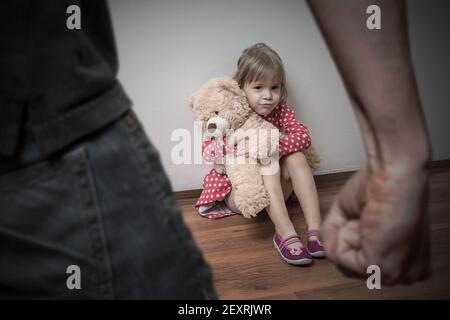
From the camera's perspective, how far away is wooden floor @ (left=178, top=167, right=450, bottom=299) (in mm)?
896

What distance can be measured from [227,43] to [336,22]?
1.23m

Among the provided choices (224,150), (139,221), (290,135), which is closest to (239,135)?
(224,150)

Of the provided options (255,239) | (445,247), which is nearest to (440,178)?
(445,247)

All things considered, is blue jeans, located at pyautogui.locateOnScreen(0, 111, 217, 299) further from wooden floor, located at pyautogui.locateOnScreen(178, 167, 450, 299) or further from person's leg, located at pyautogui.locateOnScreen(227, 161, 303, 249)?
person's leg, located at pyautogui.locateOnScreen(227, 161, 303, 249)

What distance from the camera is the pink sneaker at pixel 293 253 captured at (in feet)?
3.37

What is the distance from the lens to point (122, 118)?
276 mm

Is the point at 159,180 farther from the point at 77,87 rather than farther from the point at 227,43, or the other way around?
the point at 227,43

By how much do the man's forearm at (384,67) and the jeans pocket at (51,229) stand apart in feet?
0.66

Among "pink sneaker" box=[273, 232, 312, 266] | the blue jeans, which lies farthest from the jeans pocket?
"pink sneaker" box=[273, 232, 312, 266]

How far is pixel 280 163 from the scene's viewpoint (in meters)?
1.29

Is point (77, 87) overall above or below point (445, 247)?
above

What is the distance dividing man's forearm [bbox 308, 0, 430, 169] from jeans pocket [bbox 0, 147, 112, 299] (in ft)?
0.66

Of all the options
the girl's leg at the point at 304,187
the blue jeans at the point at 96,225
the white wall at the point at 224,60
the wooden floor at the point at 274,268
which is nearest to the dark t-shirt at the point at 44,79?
the blue jeans at the point at 96,225

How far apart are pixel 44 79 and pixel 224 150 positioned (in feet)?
3.49
